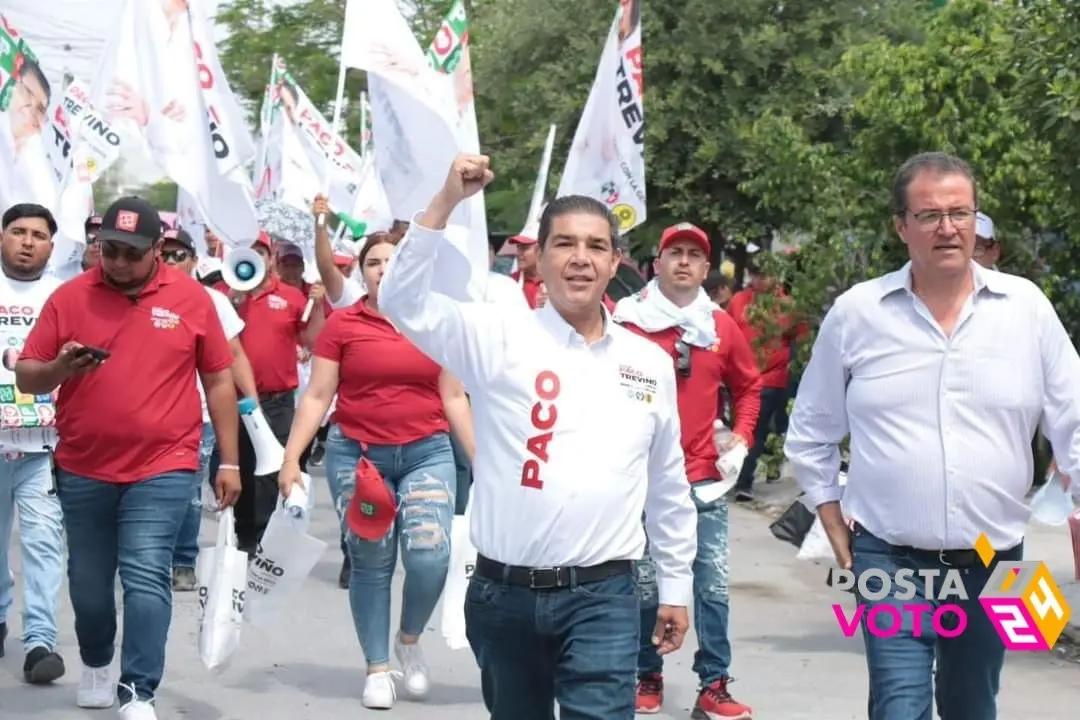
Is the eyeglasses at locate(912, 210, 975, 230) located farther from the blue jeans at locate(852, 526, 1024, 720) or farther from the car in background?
Answer: the car in background

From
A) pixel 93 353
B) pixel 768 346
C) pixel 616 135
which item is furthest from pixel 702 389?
pixel 768 346

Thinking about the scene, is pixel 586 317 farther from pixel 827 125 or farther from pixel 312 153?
pixel 827 125

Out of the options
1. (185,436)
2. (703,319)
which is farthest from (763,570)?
(185,436)

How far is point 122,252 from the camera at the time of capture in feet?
23.7

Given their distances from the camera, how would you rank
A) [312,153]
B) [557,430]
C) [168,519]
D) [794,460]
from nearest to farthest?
[557,430] < [794,460] < [168,519] < [312,153]

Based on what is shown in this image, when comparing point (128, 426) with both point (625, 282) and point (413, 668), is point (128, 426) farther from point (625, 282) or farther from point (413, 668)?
point (625, 282)

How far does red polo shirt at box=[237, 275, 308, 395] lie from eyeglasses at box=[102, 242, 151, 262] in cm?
510

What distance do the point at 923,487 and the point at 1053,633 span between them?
3.33ft

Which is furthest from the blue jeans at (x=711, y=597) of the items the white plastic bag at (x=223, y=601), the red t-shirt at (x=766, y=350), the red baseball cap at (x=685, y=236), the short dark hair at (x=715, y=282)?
the short dark hair at (x=715, y=282)

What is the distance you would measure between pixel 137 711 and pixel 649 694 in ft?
6.88

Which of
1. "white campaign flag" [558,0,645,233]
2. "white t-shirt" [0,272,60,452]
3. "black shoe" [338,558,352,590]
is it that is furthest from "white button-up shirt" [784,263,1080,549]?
"white campaign flag" [558,0,645,233]

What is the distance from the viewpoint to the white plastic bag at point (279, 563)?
8.12m

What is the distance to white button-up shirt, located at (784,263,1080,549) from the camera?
5.30 metres

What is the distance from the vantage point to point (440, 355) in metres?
5.25
